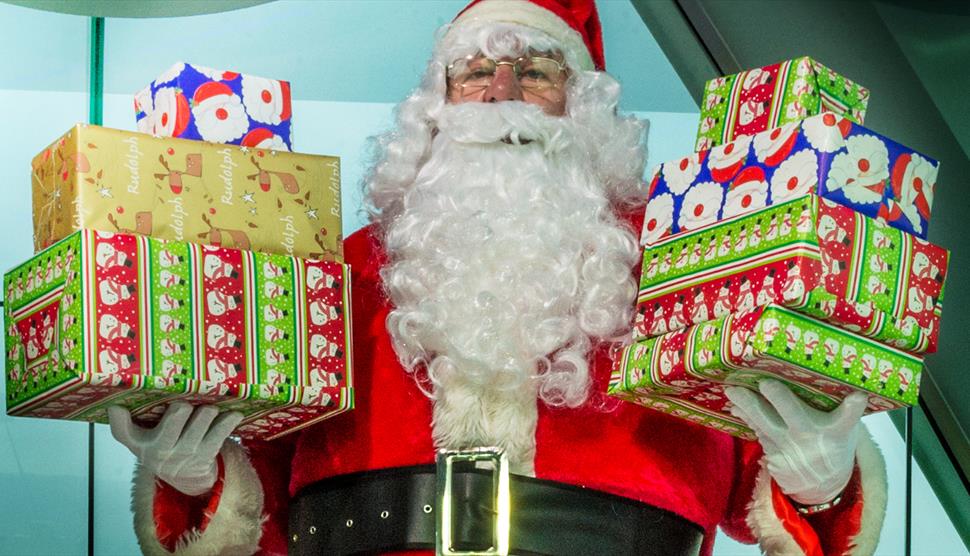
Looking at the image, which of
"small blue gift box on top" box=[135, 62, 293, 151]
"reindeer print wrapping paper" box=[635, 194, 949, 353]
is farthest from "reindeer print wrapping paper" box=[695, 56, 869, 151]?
"small blue gift box on top" box=[135, 62, 293, 151]

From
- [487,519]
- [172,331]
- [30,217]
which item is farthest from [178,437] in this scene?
[30,217]

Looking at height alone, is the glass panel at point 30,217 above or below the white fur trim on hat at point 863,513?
above

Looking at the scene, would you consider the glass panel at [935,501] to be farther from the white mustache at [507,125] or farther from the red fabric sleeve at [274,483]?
the red fabric sleeve at [274,483]

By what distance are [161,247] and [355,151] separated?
3.72 ft

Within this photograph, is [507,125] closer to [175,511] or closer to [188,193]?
[188,193]

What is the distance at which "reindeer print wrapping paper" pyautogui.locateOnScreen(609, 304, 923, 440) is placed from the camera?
8.05 ft

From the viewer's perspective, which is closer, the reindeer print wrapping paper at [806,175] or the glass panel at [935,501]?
the reindeer print wrapping paper at [806,175]

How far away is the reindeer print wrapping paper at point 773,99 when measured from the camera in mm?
2662

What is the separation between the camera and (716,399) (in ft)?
8.74

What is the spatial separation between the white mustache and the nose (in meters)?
0.03

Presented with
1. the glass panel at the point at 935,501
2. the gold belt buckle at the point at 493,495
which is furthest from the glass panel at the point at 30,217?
the glass panel at the point at 935,501

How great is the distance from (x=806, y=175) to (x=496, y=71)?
787 mm

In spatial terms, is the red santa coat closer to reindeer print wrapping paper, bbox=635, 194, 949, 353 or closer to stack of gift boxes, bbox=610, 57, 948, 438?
stack of gift boxes, bbox=610, 57, 948, 438

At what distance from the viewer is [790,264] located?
247 centimetres
